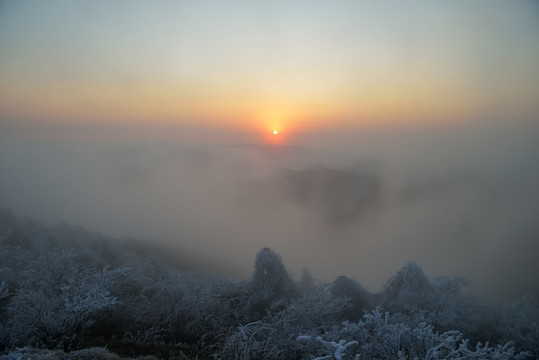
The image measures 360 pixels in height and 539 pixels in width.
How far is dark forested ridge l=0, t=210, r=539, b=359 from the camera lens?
652 centimetres

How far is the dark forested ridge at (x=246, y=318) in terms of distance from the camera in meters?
6.52

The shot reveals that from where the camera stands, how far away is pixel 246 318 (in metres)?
11.3

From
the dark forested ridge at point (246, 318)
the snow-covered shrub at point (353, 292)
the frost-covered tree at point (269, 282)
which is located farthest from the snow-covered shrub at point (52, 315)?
the snow-covered shrub at point (353, 292)

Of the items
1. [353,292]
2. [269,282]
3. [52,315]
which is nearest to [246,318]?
[269,282]

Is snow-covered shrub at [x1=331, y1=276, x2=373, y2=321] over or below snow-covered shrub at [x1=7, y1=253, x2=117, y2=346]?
below

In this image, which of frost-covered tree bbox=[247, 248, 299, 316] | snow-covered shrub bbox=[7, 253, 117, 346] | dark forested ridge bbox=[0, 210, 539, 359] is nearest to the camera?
dark forested ridge bbox=[0, 210, 539, 359]

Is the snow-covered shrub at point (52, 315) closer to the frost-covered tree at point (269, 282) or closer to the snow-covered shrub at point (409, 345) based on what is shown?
the snow-covered shrub at point (409, 345)

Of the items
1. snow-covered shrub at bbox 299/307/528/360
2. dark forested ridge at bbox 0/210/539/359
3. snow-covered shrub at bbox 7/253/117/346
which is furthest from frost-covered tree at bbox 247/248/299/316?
snow-covered shrub at bbox 299/307/528/360

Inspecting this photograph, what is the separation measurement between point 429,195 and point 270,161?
220ft

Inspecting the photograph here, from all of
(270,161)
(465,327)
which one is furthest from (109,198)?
(465,327)

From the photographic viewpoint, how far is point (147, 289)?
473 inches

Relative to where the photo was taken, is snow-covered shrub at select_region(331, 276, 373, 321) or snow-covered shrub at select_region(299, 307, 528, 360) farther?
snow-covered shrub at select_region(331, 276, 373, 321)

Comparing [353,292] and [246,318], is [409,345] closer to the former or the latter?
[246,318]

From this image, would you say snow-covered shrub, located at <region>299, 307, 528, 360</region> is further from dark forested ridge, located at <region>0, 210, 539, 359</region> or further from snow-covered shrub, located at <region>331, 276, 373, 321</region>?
snow-covered shrub, located at <region>331, 276, 373, 321</region>
